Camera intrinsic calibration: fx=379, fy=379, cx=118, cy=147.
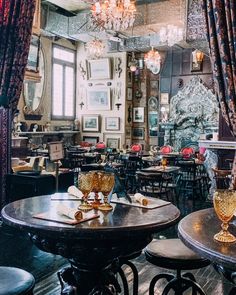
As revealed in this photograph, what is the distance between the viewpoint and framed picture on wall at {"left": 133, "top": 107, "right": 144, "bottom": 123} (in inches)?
559

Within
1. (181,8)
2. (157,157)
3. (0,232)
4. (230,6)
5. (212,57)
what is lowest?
(0,232)

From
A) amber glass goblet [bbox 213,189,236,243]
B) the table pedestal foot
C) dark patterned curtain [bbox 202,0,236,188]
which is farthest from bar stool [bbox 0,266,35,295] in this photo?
dark patterned curtain [bbox 202,0,236,188]

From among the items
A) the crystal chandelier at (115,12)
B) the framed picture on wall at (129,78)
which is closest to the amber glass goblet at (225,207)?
the crystal chandelier at (115,12)

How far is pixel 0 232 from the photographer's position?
4855 millimetres

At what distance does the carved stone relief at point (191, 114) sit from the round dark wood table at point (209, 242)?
36.6 ft

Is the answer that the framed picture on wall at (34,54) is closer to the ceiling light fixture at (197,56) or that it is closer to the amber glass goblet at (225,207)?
the ceiling light fixture at (197,56)

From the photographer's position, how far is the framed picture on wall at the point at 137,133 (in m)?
14.3

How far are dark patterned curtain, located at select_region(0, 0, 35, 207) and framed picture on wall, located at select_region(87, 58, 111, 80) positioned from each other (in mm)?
8884

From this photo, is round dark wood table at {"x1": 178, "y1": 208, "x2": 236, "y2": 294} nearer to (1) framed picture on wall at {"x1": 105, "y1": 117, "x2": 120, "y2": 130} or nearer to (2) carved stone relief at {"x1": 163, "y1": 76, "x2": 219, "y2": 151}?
(2) carved stone relief at {"x1": 163, "y1": 76, "x2": 219, "y2": 151}

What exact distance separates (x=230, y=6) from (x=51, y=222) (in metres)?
2.90

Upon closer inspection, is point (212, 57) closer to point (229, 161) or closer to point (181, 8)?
point (229, 161)

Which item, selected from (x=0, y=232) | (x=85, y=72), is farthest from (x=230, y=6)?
(x=85, y=72)

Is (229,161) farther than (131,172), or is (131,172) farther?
(131,172)

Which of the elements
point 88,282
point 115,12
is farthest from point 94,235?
point 115,12
